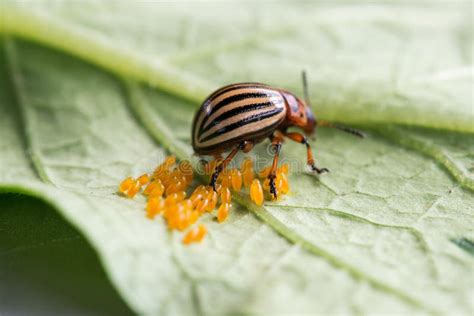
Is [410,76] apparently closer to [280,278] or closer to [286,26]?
[286,26]

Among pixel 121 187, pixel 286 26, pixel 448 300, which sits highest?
pixel 286 26

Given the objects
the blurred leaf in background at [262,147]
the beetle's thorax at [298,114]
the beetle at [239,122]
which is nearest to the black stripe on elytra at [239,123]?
the beetle at [239,122]

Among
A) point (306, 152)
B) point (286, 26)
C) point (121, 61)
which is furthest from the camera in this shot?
point (286, 26)

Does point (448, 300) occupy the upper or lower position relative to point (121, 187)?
lower

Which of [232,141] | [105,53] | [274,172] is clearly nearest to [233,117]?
[232,141]

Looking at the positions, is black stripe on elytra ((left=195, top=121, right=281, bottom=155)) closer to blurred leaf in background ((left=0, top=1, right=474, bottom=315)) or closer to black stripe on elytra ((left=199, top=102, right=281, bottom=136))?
black stripe on elytra ((left=199, top=102, right=281, bottom=136))

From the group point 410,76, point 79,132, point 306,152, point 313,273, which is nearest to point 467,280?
point 313,273

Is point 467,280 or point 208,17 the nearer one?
point 467,280

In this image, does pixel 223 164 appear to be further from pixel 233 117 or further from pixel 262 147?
pixel 262 147
